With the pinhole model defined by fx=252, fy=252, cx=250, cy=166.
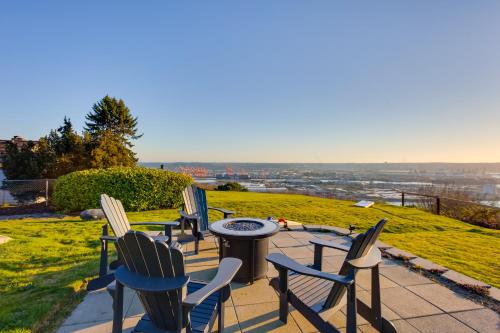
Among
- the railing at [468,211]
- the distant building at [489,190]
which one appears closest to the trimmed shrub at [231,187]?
the railing at [468,211]

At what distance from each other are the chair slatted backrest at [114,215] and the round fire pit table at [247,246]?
3.35 ft

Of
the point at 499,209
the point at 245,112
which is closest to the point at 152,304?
the point at 499,209

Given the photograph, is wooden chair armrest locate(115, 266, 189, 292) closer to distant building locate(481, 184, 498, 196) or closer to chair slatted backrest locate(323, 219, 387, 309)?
chair slatted backrest locate(323, 219, 387, 309)

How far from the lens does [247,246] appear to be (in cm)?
302

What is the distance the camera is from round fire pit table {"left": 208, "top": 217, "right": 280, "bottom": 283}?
291 centimetres

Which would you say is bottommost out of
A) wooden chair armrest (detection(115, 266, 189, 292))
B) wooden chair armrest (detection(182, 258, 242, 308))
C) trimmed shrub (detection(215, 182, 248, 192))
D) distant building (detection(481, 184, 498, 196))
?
trimmed shrub (detection(215, 182, 248, 192))

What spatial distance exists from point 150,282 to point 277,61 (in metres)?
11.0

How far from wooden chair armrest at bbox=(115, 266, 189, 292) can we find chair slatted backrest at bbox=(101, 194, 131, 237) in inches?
49.6

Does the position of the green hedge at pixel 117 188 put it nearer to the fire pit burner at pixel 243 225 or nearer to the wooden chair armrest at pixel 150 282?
the fire pit burner at pixel 243 225

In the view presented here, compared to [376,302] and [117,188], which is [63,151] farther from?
[376,302]

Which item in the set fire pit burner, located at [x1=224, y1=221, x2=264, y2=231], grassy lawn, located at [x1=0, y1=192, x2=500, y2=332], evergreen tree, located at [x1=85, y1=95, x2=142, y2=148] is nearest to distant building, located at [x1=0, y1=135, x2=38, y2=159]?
evergreen tree, located at [x1=85, y1=95, x2=142, y2=148]

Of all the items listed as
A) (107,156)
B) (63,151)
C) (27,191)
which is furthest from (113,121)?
(27,191)

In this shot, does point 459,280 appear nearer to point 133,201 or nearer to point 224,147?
point 133,201

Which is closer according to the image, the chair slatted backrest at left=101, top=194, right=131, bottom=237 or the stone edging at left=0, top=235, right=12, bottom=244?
the chair slatted backrest at left=101, top=194, right=131, bottom=237
